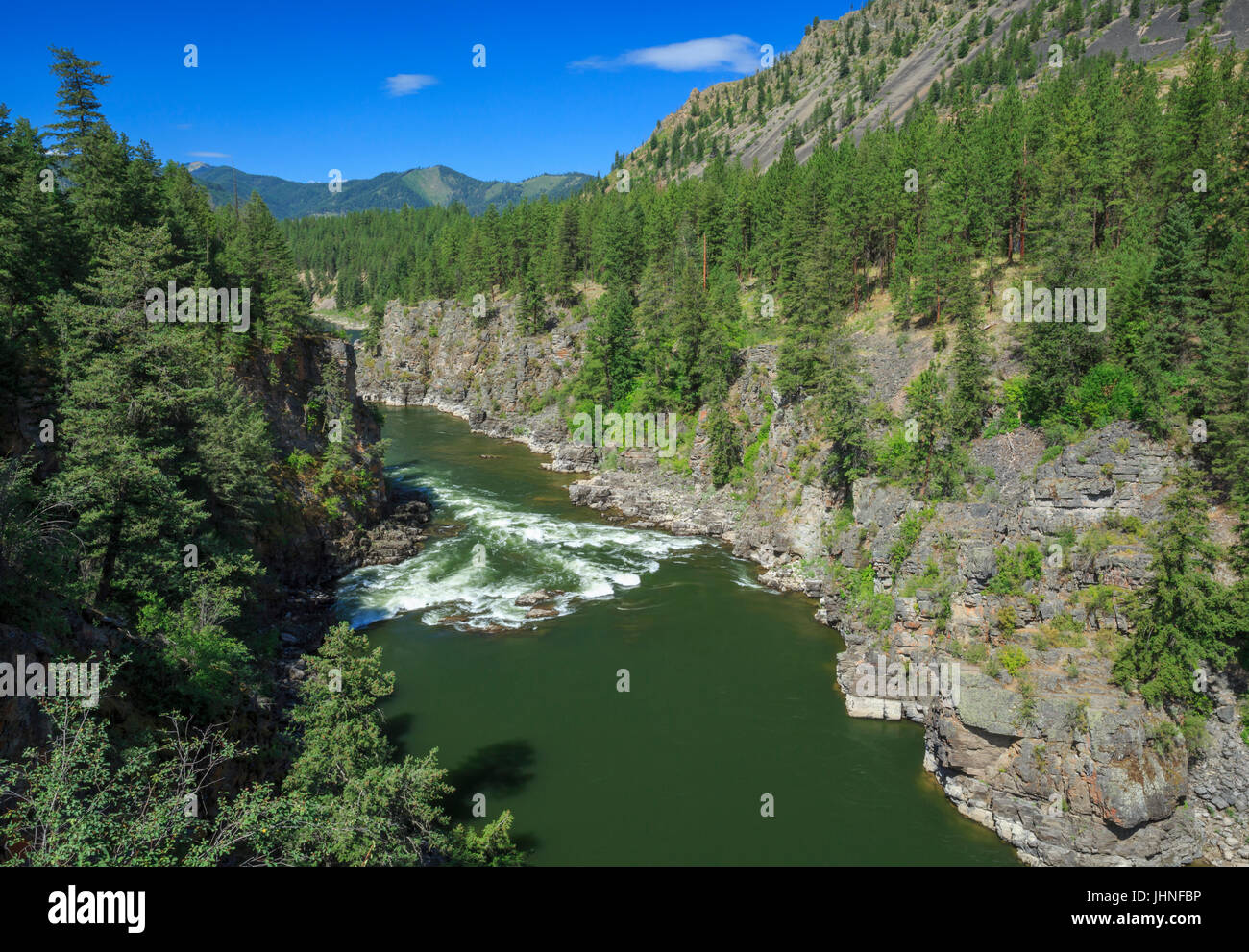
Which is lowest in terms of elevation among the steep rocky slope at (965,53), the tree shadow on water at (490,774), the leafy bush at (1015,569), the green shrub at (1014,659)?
the tree shadow on water at (490,774)

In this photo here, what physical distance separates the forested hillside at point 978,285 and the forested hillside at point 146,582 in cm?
2831

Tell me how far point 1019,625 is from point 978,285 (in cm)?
3234

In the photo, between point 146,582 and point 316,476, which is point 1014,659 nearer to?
point 146,582

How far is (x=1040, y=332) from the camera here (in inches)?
1403

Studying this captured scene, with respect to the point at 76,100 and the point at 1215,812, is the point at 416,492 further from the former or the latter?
the point at 1215,812

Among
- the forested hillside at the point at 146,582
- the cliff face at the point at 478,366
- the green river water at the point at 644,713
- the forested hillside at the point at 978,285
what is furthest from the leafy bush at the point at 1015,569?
the cliff face at the point at 478,366

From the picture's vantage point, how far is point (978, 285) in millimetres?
51500

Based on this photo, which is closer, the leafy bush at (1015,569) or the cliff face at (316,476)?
the leafy bush at (1015,569)

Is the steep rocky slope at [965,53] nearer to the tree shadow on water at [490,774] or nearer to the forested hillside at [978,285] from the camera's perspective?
Result: the forested hillside at [978,285]

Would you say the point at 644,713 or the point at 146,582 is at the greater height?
the point at 146,582

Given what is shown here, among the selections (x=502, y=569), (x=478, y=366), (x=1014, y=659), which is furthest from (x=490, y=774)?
(x=478, y=366)

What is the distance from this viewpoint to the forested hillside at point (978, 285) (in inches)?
1212

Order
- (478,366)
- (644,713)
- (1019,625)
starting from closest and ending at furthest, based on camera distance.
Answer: (1019,625), (644,713), (478,366)

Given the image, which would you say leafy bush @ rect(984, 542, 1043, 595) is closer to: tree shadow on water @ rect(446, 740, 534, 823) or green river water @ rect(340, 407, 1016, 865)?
green river water @ rect(340, 407, 1016, 865)
